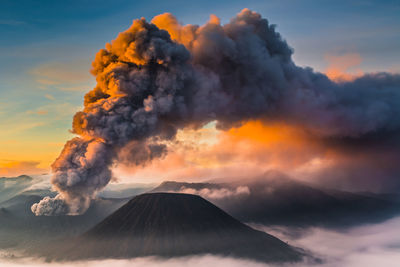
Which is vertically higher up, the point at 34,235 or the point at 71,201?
the point at 71,201

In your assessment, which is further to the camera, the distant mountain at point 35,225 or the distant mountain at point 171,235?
the distant mountain at point 35,225

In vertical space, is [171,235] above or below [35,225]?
above

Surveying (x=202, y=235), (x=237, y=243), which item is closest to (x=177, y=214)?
(x=202, y=235)

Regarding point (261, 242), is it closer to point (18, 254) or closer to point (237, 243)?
point (237, 243)

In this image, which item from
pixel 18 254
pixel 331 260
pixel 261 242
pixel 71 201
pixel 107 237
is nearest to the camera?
pixel 71 201

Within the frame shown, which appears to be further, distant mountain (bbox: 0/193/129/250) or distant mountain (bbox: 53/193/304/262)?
distant mountain (bbox: 0/193/129/250)

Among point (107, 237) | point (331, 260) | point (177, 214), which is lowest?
point (331, 260)

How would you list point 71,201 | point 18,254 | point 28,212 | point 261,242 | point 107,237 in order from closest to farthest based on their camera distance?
point 71,201
point 107,237
point 18,254
point 261,242
point 28,212

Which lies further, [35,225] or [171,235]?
[35,225]
